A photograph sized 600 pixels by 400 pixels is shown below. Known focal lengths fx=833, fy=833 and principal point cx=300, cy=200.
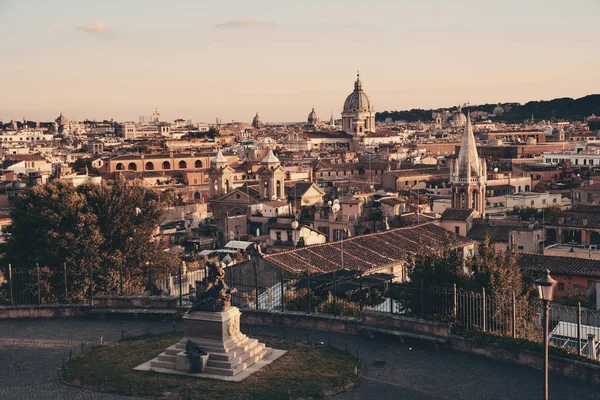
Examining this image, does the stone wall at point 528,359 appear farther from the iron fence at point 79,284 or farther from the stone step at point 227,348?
the iron fence at point 79,284

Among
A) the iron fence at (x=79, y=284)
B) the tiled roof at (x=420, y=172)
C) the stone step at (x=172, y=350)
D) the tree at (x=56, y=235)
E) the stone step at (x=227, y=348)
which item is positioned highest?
the tree at (x=56, y=235)

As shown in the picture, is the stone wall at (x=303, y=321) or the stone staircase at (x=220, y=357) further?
the stone wall at (x=303, y=321)

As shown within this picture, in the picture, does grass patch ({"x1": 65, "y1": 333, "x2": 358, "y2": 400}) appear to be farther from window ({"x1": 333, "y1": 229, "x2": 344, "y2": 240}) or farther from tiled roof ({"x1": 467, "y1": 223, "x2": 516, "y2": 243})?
window ({"x1": 333, "y1": 229, "x2": 344, "y2": 240})

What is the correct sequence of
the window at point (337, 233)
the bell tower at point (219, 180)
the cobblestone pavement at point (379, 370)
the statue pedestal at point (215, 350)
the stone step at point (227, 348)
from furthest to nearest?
1. the bell tower at point (219, 180)
2. the window at point (337, 233)
3. the stone step at point (227, 348)
4. the statue pedestal at point (215, 350)
5. the cobblestone pavement at point (379, 370)

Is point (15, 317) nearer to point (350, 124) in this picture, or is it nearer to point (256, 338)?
point (256, 338)

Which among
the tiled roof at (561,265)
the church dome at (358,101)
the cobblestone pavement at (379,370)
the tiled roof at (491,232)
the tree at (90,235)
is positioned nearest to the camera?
the cobblestone pavement at (379,370)

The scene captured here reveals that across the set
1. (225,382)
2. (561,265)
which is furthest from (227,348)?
(561,265)

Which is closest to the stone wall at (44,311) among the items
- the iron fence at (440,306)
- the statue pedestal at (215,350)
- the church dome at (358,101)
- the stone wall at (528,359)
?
the iron fence at (440,306)
